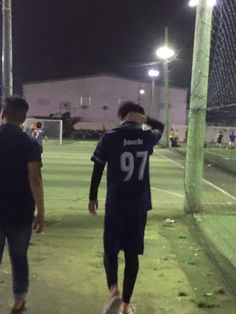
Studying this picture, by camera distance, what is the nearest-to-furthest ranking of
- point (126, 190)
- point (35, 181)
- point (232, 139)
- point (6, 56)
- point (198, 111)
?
point (35, 181)
point (126, 190)
point (198, 111)
point (6, 56)
point (232, 139)

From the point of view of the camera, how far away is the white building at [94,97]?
6775 centimetres

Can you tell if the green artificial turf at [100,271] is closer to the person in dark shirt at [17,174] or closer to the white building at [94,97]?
the person in dark shirt at [17,174]

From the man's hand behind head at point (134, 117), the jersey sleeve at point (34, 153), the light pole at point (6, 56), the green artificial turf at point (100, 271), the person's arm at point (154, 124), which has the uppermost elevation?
the light pole at point (6, 56)

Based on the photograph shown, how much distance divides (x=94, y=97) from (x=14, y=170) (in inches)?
2517

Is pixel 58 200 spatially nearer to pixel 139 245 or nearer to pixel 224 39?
pixel 224 39

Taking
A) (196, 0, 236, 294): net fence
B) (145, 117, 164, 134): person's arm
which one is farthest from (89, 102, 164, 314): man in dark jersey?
(196, 0, 236, 294): net fence

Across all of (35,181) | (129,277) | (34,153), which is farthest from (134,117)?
(129,277)

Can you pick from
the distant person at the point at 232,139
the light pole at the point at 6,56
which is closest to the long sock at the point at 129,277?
the light pole at the point at 6,56

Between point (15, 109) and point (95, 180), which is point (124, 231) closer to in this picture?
point (95, 180)

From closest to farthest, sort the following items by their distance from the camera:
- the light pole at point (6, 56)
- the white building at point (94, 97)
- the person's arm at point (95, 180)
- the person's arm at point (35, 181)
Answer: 1. the person's arm at point (35, 181)
2. the person's arm at point (95, 180)
3. the light pole at point (6, 56)
4. the white building at point (94, 97)

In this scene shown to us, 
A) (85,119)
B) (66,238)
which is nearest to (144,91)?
(85,119)

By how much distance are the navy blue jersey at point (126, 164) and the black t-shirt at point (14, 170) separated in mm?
630

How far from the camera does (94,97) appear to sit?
68.2 meters

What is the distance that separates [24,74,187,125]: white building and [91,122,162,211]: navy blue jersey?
61.8m
